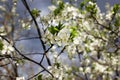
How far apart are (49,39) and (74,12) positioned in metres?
2.84

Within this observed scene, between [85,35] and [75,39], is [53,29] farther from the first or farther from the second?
[85,35]

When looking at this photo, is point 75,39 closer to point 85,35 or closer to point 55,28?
point 55,28

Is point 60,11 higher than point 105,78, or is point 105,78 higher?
point 60,11

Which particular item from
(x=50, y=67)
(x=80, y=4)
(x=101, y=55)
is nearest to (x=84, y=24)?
(x=80, y=4)

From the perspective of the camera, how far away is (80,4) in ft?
19.5

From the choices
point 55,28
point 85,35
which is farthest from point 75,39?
point 85,35

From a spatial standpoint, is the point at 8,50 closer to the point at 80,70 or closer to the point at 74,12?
the point at 74,12

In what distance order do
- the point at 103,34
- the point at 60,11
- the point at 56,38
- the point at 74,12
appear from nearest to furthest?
the point at 56,38 → the point at 60,11 → the point at 74,12 → the point at 103,34

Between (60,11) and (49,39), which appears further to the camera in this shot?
(60,11)

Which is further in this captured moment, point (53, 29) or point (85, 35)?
point (85, 35)

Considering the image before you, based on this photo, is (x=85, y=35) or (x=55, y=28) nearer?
(x=55, y=28)

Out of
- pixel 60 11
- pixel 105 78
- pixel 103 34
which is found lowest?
pixel 105 78

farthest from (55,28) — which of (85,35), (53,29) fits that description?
(85,35)

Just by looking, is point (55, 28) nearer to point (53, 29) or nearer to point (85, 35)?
point (53, 29)
